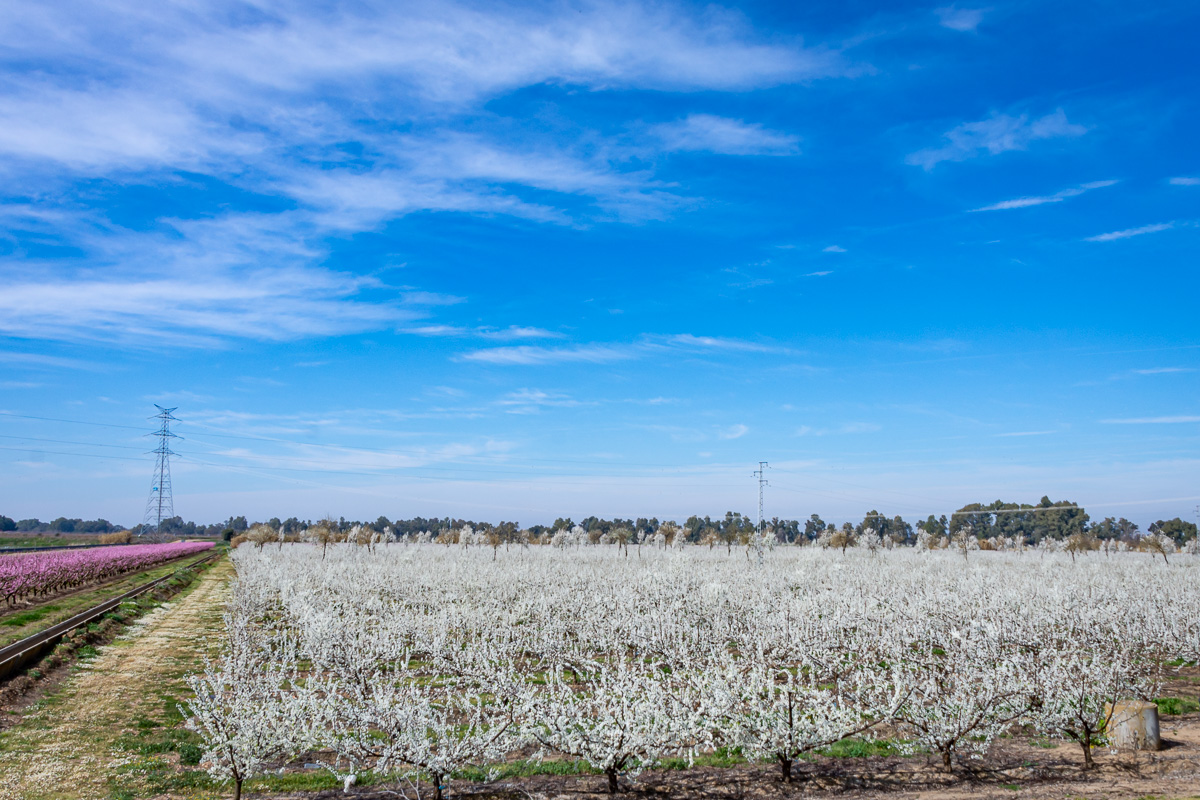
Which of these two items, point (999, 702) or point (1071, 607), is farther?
point (1071, 607)

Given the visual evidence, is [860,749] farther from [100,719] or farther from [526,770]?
[100,719]

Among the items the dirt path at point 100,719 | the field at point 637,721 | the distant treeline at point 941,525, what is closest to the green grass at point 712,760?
the field at point 637,721

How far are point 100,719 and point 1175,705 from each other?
56.1 feet

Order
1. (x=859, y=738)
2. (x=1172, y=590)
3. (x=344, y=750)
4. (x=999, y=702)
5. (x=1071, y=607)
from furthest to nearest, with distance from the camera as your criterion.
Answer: (x=1172, y=590) → (x=1071, y=607) → (x=859, y=738) → (x=999, y=702) → (x=344, y=750)

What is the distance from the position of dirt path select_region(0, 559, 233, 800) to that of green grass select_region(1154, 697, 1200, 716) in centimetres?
1517

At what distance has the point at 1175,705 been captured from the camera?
1137 cm

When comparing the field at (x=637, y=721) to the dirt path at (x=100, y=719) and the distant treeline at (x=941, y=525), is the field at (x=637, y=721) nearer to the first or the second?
the dirt path at (x=100, y=719)

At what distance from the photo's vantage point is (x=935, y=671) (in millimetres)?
9656

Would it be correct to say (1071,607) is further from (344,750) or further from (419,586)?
(419,586)

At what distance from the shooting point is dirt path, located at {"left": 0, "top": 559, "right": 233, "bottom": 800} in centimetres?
707

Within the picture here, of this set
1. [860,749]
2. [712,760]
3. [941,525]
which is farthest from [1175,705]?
[941,525]

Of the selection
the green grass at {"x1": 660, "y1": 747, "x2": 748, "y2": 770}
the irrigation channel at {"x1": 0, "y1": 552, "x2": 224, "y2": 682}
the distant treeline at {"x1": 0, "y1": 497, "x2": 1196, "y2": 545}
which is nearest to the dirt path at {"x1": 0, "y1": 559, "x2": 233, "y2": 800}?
the irrigation channel at {"x1": 0, "y1": 552, "x2": 224, "y2": 682}

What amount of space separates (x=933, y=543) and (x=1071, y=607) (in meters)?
60.2

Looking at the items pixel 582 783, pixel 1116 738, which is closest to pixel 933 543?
pixel 1116 738
